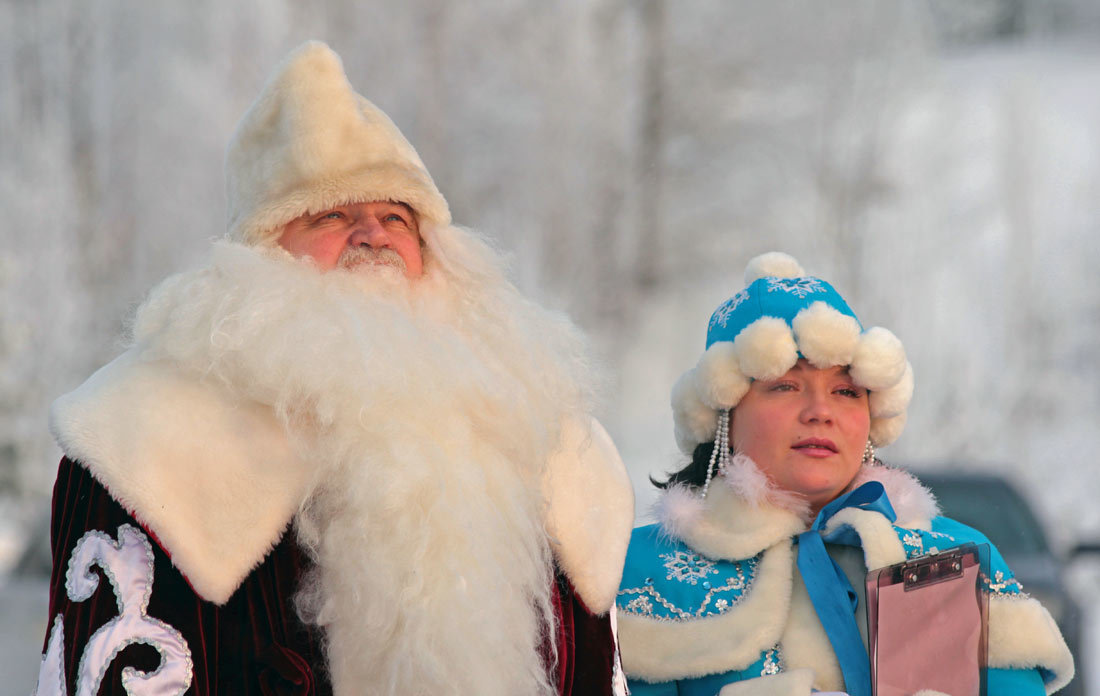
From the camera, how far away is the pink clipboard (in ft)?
6.84

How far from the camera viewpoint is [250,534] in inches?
68.4

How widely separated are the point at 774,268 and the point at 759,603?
2.85 feet

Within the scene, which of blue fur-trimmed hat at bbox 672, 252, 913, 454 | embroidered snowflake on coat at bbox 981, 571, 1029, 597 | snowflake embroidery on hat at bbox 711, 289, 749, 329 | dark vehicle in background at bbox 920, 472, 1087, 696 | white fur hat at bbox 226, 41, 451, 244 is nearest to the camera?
white fur hat at bbox 226, 41, 451, 244

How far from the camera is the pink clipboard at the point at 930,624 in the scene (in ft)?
6.84

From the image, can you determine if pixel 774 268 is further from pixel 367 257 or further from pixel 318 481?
pixel 318 481

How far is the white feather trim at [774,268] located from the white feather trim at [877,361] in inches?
12.0

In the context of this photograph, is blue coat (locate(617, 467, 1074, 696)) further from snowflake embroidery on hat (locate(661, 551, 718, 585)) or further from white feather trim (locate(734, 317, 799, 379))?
white feather trim (locate(734, 317, 799, 379))

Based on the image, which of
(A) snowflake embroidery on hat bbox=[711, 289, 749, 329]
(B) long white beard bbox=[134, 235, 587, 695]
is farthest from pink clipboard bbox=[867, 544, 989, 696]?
(A) snowflake embroidery on hat bbox=[711, 289, 749, 329]

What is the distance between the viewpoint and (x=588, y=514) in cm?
207

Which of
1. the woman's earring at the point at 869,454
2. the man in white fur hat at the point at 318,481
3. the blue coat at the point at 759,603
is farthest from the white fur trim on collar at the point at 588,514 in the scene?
the woman's earring at the point at 869,454

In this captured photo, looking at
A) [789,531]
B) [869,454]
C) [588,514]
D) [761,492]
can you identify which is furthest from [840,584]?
[588,514]

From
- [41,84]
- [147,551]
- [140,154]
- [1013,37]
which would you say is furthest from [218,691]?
[1013,37]

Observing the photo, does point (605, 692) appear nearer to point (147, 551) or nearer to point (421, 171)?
point (147, 551)

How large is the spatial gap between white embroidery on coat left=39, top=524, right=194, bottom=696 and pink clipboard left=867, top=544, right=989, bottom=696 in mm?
1279
